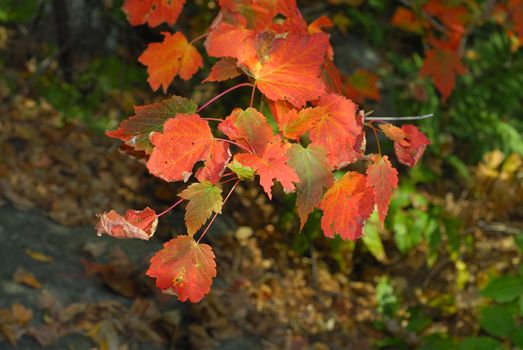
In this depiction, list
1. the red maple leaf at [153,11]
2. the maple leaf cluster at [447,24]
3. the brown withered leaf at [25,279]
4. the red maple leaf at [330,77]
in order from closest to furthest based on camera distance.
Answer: the red maple leaf at [330,77]
the red maple leaf at [153,11]
the brown withered leaf at [25,279]
the maple leaf cluster at [447,24]

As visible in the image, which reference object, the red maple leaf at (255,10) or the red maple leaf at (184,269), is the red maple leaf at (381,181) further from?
the red maple leaf at (255,10)

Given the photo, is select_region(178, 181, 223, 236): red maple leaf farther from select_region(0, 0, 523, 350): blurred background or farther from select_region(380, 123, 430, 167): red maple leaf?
select_region(0, 0, 523, 350): blurred background

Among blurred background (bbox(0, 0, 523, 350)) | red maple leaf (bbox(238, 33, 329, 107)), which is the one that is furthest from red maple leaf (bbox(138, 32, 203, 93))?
blurred background (bbox(0, 0, 523, 350))

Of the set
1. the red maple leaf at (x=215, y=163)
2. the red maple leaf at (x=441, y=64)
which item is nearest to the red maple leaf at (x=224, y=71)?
the red maple leaf at (x=215, y=163)

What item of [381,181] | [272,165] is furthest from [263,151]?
[381,181]

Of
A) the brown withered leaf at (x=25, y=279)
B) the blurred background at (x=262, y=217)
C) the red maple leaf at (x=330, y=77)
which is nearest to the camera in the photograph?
the red maple leaf at (x=330, y=77)

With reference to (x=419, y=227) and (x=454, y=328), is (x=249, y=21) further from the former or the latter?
(x=454, y=328)

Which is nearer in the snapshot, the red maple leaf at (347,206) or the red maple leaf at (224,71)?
the red maple leaf at (347,206)
